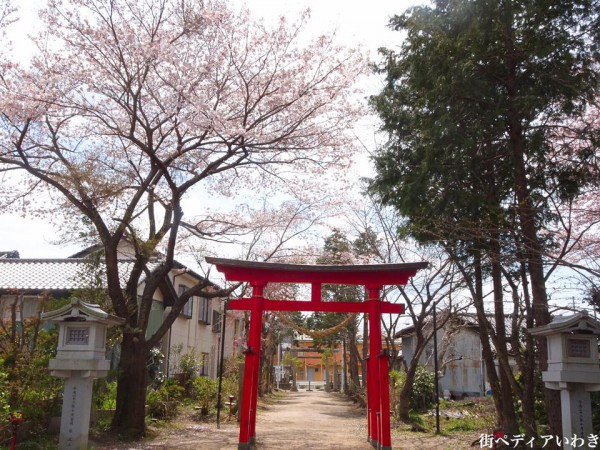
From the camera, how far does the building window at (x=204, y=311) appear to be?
28.2 metres

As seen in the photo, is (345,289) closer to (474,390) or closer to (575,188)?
(474,390)

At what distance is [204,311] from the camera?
1135 inches

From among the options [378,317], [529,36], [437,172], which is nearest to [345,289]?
[378,317]

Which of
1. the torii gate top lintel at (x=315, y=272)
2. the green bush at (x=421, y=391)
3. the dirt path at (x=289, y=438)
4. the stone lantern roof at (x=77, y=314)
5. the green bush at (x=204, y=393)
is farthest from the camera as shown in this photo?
the green bush at (x=421, y=391)

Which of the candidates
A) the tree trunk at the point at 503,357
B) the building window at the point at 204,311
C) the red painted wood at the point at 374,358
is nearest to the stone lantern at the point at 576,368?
the tree trunk at the point at 503,357

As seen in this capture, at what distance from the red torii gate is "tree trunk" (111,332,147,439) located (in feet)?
8.63

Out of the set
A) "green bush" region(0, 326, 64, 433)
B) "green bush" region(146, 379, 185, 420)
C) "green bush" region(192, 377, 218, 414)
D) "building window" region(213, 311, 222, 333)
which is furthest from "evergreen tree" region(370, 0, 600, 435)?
"building window" region(213, 311, 222, 333)

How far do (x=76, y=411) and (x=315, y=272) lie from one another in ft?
16.7

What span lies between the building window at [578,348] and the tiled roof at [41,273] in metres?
12.1

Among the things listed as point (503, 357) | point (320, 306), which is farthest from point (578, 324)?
point (320, 306)

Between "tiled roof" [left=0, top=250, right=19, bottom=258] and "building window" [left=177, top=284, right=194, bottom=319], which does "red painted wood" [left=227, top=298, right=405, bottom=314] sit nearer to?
"building window" [left=177, top=284, right=194, bottom=319]

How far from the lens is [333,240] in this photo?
22156 mm

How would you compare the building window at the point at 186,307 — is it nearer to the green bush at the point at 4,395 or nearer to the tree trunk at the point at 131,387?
the tree trunk at the point at 131,387

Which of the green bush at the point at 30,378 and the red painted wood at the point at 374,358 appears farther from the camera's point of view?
the red painted wood at the point at 374,358
